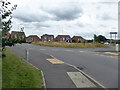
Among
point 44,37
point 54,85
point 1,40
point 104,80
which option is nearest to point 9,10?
point 1,40

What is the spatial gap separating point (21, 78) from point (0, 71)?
91 cm

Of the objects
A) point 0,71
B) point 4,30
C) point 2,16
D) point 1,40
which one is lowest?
point 0,71

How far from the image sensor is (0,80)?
4.88m

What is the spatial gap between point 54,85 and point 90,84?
4.86ft

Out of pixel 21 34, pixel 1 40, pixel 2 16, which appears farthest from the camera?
pixel 21 34

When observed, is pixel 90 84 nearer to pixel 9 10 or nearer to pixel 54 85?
pixel 54 85

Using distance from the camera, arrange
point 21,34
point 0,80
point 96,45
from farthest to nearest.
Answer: point 96,45 < point 21,34 < point 0,80

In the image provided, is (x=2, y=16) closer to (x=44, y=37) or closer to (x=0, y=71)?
(x=0, y=71)

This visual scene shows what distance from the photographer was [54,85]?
17.2 ft

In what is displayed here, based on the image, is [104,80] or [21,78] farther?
[104,80]

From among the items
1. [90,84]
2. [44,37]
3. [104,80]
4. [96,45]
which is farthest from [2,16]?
[44,37]

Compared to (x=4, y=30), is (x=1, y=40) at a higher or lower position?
lower

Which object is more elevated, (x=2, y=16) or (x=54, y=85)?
(x=2, y=16)

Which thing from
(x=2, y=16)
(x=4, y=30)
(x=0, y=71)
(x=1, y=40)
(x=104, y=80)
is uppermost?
(x=2, y=16)
